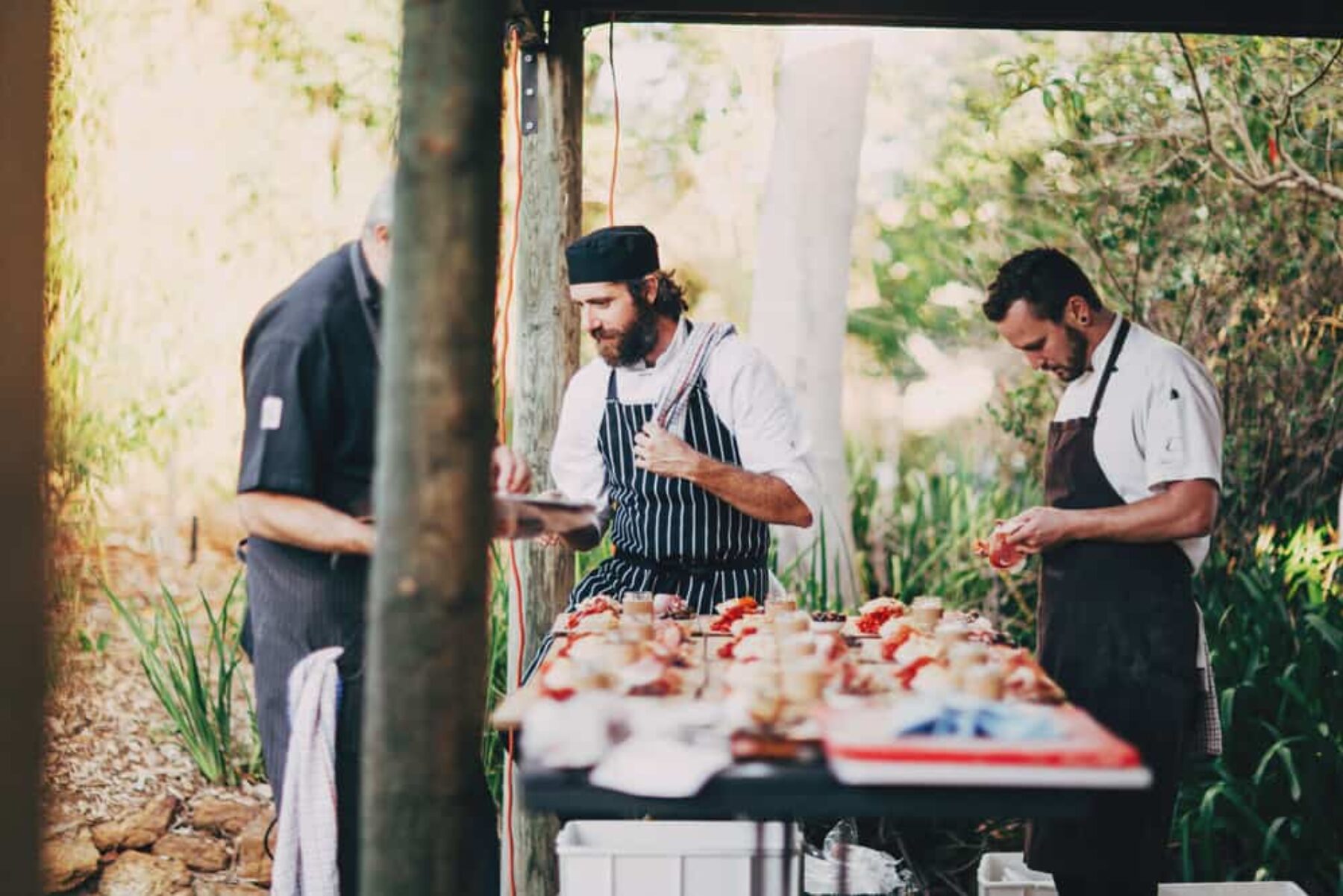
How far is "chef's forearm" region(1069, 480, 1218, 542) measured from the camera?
4105mm

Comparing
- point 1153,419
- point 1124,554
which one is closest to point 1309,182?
point 1153,419

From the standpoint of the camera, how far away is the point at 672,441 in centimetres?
457

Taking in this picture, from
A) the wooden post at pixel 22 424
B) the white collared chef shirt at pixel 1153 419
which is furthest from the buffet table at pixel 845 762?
the white collared chef shirt at pixel 1153 419

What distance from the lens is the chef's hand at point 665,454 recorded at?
452cm

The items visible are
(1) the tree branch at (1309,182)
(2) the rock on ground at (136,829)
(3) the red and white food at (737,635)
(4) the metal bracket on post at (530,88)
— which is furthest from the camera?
(1) the tree branch at (1309,182)

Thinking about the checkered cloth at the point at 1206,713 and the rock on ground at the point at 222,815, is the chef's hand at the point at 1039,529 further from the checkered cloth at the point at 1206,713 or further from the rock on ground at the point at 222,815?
the rock on ground at the point at 222,815

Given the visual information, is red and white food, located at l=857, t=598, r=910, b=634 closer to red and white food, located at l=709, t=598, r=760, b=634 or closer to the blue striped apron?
red and white food, located at l=709, t=598, r=760, b=634

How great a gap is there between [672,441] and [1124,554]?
51.9 inches

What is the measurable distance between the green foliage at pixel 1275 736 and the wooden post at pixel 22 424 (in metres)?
4.04

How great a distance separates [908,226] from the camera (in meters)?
13.4

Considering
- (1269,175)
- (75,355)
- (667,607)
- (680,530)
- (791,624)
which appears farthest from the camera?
(75,355)

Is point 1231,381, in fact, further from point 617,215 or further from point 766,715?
point 617,215

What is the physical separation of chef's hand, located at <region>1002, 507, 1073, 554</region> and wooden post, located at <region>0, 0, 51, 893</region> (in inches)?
104

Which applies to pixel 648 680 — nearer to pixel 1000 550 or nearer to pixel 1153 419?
pixel 1000 550
